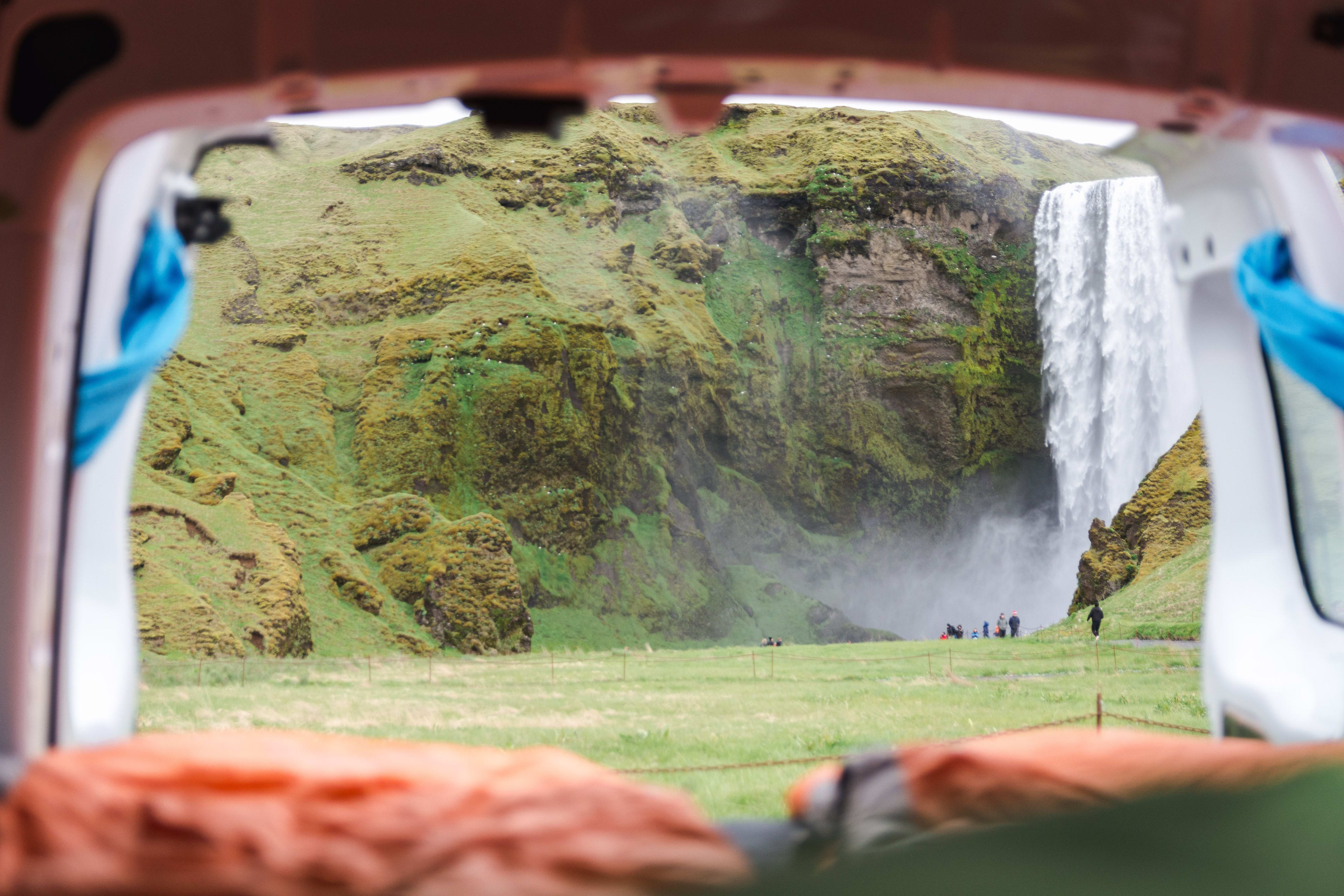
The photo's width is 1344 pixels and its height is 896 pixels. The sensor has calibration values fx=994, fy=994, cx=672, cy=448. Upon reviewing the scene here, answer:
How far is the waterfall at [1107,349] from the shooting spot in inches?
1407

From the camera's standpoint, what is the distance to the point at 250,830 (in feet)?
6.45

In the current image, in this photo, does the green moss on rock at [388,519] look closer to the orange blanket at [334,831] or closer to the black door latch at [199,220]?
the black door latch at [199,220]

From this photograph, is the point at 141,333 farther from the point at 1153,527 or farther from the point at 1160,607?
the point at 1153,527

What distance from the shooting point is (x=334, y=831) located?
6.62 feet

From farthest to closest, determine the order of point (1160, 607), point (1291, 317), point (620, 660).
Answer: point (620, 660) → point (1160, 607) → point (1291, 317)

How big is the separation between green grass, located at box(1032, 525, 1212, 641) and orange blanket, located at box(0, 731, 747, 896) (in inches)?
861

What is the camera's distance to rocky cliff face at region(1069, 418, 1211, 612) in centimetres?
2716

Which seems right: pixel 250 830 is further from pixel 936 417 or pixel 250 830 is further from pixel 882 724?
pixel 936 417

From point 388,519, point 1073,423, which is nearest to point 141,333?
point 388,519

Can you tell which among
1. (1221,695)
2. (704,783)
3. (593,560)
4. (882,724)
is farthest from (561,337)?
(1221,695)

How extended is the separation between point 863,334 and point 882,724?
3795 centimetres

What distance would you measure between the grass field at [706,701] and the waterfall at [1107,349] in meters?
16.8

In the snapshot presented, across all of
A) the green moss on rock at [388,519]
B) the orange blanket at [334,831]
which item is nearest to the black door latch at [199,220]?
the orange blanket at [334,831]

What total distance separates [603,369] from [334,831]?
3730 centimetres
